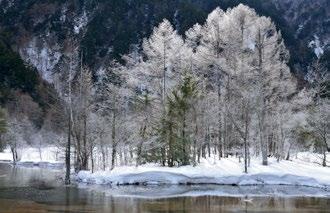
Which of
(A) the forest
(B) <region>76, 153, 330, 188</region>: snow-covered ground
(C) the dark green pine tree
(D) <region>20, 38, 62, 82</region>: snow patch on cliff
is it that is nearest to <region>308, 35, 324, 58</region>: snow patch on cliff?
(D) <region>20, 38, 62, 82</region>: snow patch on cliff

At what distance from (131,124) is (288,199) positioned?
19050mm

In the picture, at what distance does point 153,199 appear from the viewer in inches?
1136

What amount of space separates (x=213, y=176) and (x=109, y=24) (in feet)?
449

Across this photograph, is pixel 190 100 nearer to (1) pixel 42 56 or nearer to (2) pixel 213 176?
(2) pixel 213 176

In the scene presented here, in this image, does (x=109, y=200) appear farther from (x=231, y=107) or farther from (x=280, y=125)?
(x=280, y=125)

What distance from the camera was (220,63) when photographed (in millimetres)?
45562

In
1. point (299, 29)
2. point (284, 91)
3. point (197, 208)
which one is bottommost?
point (197, 208)

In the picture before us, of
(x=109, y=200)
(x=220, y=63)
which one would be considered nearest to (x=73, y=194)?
(x=109, y=200)

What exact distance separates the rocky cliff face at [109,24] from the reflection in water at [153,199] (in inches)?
4589

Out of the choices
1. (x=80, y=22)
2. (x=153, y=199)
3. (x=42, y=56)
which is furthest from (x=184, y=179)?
(x=80, y=22)

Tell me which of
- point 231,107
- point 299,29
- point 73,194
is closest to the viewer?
point 73,194

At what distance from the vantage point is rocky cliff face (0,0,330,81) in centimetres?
15925

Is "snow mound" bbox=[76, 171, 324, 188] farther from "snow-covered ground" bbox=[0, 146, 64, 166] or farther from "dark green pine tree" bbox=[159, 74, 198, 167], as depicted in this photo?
"snow-covered ground" bbox=[0, 146, 64, 166]

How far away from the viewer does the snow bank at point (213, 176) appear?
38.1 metres
